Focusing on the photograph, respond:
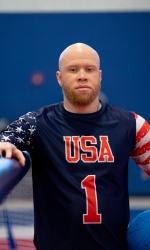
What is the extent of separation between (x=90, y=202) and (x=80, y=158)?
0.58 ft

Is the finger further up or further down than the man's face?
further down

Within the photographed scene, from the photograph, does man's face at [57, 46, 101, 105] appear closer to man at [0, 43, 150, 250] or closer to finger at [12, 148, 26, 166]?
man at [0, 43, 150, 250]

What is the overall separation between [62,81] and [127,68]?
3500 millimetres

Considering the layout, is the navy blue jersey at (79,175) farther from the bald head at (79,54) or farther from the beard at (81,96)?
the bald head at (79,54)

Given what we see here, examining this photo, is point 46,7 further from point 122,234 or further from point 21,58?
point 122,234

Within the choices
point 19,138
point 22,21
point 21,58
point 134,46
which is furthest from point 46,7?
point 19,138

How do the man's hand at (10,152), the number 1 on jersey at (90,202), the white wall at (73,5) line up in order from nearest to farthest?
the man's hand at (10,152)
the number 1 on jersey at (90,202)
the white wall at (73,5)

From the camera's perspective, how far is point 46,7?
525 centimetres

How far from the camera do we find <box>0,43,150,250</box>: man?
5.83 ft

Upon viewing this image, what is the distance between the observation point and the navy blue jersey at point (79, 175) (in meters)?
1.77

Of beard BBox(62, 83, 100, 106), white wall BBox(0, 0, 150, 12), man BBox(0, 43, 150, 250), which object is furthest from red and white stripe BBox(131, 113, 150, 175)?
white wall BBox(0, 0, 150, 12)

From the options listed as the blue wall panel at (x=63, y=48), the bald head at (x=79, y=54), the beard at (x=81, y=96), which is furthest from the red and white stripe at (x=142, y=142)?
the blue wall panel at (x=63, y=48)

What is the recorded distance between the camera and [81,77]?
1.83 meters

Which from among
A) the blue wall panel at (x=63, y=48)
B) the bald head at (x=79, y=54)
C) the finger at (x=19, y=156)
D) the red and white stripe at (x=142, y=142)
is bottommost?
the finger at (x=19, y=156)
